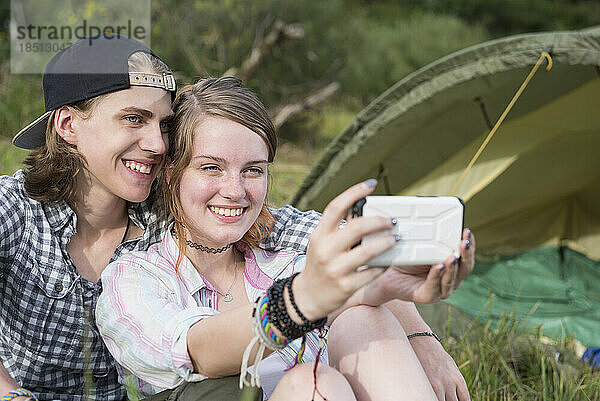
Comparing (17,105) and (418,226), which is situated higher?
(418,226)

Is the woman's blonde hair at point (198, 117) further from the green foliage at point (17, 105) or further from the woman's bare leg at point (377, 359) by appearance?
the green foliage at point (17, 105)

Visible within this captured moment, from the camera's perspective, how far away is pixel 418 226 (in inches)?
39.3

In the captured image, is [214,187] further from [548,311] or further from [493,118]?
[548,311]

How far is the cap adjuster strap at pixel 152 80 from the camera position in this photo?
1.39 metres

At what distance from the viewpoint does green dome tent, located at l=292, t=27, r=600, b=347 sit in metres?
A: 2.37

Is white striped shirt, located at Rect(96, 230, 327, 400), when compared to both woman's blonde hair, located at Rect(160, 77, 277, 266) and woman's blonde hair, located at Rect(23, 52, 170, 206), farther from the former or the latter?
woman's blonde hair, located at Rect(23, 52, 170, 206)

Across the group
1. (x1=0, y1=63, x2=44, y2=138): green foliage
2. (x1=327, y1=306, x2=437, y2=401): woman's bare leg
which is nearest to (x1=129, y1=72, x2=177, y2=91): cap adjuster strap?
(x1=327, y1=306, x2=437, y2=401): woman's bare leg

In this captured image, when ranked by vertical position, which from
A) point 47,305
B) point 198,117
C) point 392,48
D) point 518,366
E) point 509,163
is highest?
point 198,117

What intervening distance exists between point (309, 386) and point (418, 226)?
0.30 meters

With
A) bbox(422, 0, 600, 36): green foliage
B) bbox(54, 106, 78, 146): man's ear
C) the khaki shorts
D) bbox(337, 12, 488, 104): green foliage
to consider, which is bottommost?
bbox(337, 12, 488, 104): green foliage

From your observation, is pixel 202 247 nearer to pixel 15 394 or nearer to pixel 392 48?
pixel 15 394

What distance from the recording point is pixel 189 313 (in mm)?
1110

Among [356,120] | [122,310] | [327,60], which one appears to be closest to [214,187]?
[122,310]

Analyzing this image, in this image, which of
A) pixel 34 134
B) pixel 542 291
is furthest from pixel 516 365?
pixel 34 134
